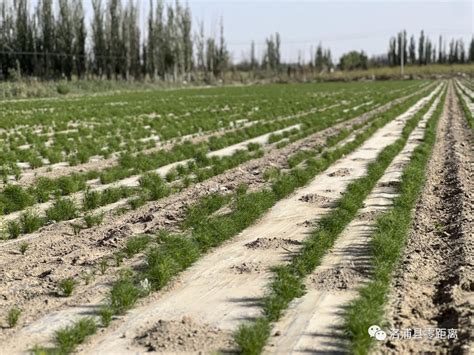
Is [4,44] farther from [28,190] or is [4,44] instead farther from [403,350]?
[403,350]

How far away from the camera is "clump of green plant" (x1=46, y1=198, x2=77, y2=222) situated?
8387 millimetres

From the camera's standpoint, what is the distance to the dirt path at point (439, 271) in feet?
15.8

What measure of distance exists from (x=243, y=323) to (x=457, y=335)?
1691 millimetres

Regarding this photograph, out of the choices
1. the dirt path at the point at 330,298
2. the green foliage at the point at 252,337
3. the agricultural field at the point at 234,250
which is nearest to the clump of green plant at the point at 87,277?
the agricultural field at the point at 234,250

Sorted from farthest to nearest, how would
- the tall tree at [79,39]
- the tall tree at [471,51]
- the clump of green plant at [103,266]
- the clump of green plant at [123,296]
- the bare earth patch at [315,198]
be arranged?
the tall tree at [471,51] < the tall tree at [79,39] < the bare earth patch at [315,198] < the clump of green plant at [103,266] < the clump of green plant at [123,296]

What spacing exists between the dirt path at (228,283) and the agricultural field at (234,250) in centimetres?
2

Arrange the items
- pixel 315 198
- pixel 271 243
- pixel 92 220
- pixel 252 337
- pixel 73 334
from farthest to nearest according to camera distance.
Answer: pixel 315 198 < pixel 92 220 < pixel 271 243 < pixel 73 334 < pixel 252 337

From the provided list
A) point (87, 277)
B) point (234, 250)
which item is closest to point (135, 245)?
point (87, 277)

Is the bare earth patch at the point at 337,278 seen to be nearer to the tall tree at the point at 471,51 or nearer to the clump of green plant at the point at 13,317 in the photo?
the clump of green plant at the point at 13,317

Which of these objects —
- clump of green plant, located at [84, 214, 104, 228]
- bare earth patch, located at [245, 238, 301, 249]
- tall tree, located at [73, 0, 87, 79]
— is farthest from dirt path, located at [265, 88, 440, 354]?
tall tree, located at [73, 0, 87, 79]

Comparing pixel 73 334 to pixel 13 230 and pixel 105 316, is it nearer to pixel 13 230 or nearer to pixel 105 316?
pixel 105 316

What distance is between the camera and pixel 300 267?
6184mm

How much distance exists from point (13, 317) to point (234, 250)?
276cm

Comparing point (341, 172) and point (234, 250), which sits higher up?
point (341, 172)
